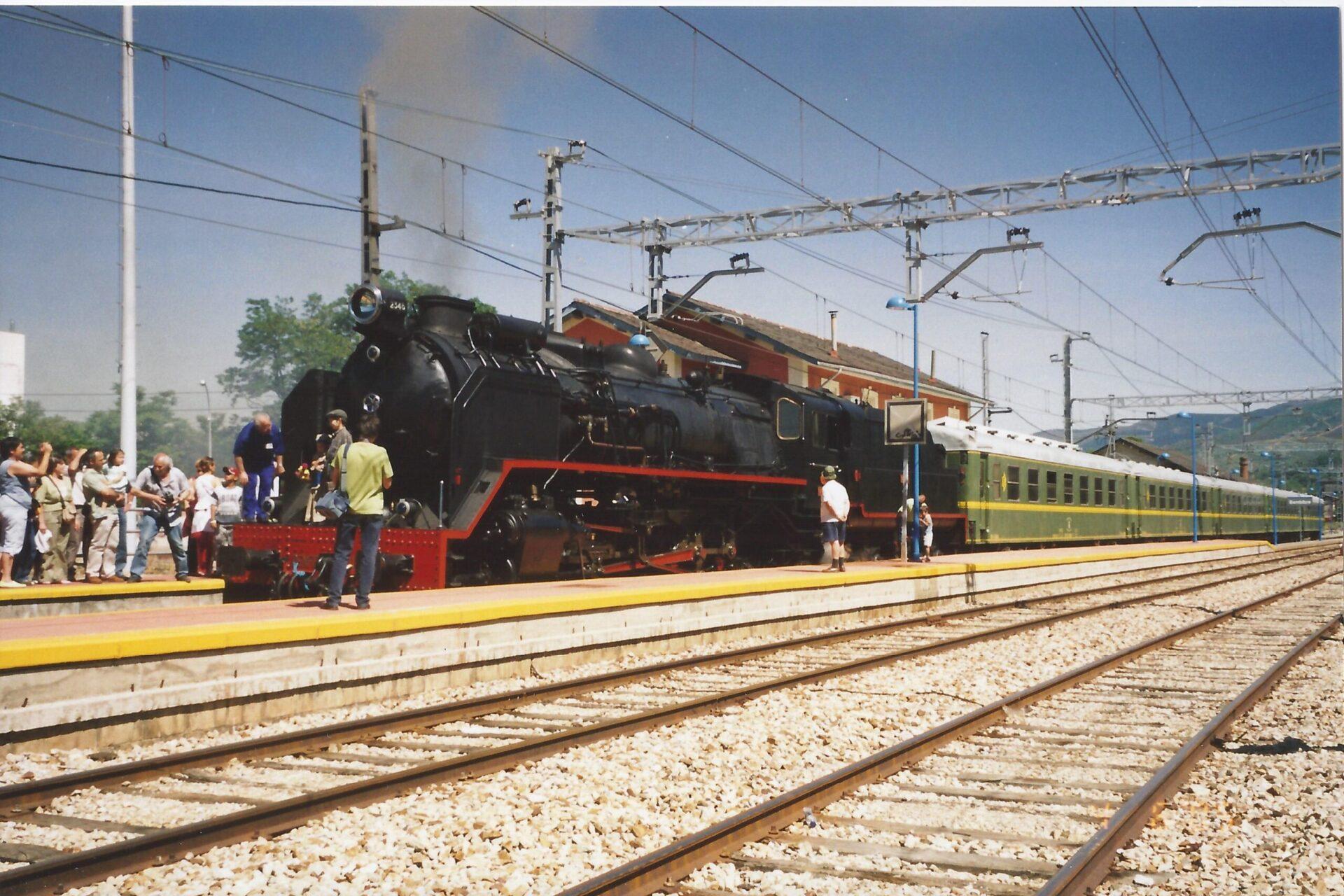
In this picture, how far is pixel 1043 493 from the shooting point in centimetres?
2705

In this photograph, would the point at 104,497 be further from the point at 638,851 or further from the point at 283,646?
the point at 638,851

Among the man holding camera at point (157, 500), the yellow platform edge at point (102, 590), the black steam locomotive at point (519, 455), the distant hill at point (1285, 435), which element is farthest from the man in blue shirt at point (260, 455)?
the distant hill at point (1285, 435)

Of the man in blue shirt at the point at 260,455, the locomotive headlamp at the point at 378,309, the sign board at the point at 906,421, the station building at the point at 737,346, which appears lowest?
the man in blue shirt at the point at 260,455

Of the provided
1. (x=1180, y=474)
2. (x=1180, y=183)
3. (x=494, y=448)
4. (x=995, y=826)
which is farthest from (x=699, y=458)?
(x=1180, y=474)

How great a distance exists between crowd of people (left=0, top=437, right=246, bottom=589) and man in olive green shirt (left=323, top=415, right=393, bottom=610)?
13.2ft

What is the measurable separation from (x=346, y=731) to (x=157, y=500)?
21.0 feet

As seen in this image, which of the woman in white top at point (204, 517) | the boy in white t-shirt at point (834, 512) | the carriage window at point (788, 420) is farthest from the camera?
the carriage window at point (788, 420)

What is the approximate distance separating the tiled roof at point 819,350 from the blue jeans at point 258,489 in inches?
798

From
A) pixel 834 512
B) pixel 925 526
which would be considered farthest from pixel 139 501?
pixel 925 526

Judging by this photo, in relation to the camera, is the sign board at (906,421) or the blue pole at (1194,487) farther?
the blue pole at (1194,487)

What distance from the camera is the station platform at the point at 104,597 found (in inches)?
378

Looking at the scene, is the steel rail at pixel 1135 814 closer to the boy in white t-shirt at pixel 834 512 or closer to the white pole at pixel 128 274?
the boy in white t-shirt at pixel 834 512

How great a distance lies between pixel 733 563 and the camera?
53.2 feet

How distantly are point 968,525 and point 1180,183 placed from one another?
8.22 m
